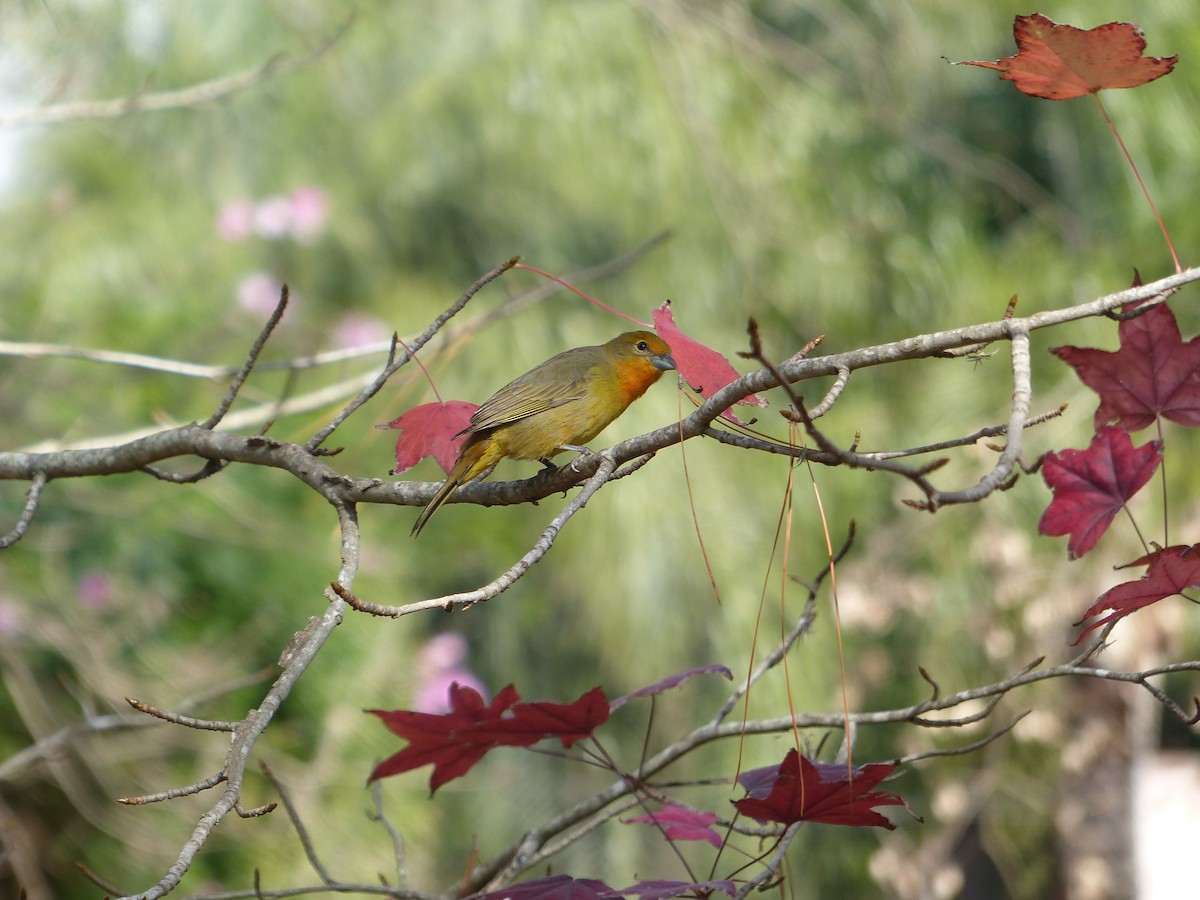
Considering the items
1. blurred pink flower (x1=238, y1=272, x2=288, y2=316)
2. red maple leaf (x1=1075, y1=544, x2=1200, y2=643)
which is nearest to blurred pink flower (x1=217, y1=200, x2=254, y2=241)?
blurred pink flower (x1=238, y1=272, x2=288, y2=316)

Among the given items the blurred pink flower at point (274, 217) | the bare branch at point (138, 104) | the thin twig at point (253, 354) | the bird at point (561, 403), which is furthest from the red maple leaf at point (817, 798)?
the blurred pink flower at point (274, 217)

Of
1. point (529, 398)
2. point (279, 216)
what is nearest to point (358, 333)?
point (279, 216)

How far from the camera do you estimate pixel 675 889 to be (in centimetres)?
94

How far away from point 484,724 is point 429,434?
0.48m

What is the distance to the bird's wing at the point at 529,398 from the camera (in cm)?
200

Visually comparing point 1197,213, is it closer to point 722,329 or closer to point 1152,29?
point 1152,29

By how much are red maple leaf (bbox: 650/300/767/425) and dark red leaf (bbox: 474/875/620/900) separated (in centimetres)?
40

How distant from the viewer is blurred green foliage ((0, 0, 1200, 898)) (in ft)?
11.6

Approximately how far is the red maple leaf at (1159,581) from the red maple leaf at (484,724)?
376 millimetres

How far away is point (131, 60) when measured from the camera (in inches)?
227

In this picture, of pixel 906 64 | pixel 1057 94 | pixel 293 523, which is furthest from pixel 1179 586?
pixel 906 64

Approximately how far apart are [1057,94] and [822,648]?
3868mm

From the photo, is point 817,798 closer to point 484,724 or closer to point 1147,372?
point 484,724

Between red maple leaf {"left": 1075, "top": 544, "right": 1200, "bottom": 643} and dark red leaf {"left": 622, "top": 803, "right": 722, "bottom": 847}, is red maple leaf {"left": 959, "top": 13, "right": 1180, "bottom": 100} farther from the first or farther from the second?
dark red leaf {"left": 622, "top": 803, "right": 722, "bottom": 847}
